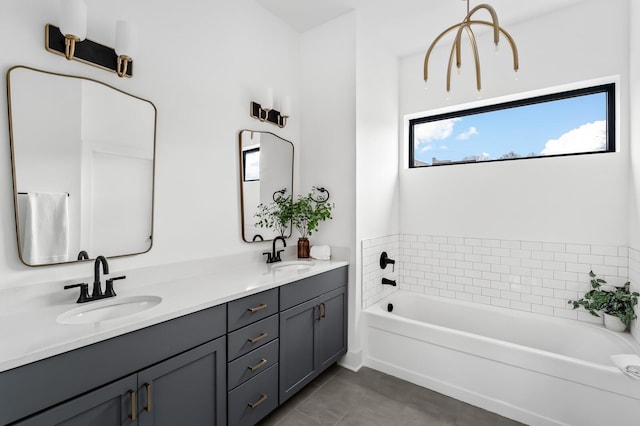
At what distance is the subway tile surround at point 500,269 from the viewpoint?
2.40m

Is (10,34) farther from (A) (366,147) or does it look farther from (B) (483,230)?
(B) (483,230)

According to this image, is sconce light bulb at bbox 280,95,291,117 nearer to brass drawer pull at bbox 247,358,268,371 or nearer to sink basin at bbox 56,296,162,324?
sink basin at bbox 56,296,162,324

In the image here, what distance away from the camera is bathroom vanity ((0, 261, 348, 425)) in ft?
3.37

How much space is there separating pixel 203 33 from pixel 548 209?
118 inches

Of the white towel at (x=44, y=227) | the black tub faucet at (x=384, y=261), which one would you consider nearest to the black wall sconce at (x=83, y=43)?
the white towel at (x=44, y=227)

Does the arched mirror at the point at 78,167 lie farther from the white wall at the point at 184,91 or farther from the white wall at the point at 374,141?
the white wall at the point at 374,141

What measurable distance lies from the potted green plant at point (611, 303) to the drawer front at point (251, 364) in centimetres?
233

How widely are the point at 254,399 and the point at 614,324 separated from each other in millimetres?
2542

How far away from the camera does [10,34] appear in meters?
1.36

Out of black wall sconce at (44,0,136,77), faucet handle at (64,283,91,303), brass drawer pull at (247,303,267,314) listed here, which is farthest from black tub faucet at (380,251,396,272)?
black wall sconce at (44,0,136,77)

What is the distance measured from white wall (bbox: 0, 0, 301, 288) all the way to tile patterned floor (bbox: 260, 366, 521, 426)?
1161 mm

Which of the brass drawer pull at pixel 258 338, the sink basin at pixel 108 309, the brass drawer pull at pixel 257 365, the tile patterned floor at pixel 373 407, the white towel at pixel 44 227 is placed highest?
the white towel at pixel 44 227

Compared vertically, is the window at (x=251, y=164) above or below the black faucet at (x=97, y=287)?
above

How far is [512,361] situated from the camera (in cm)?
203
